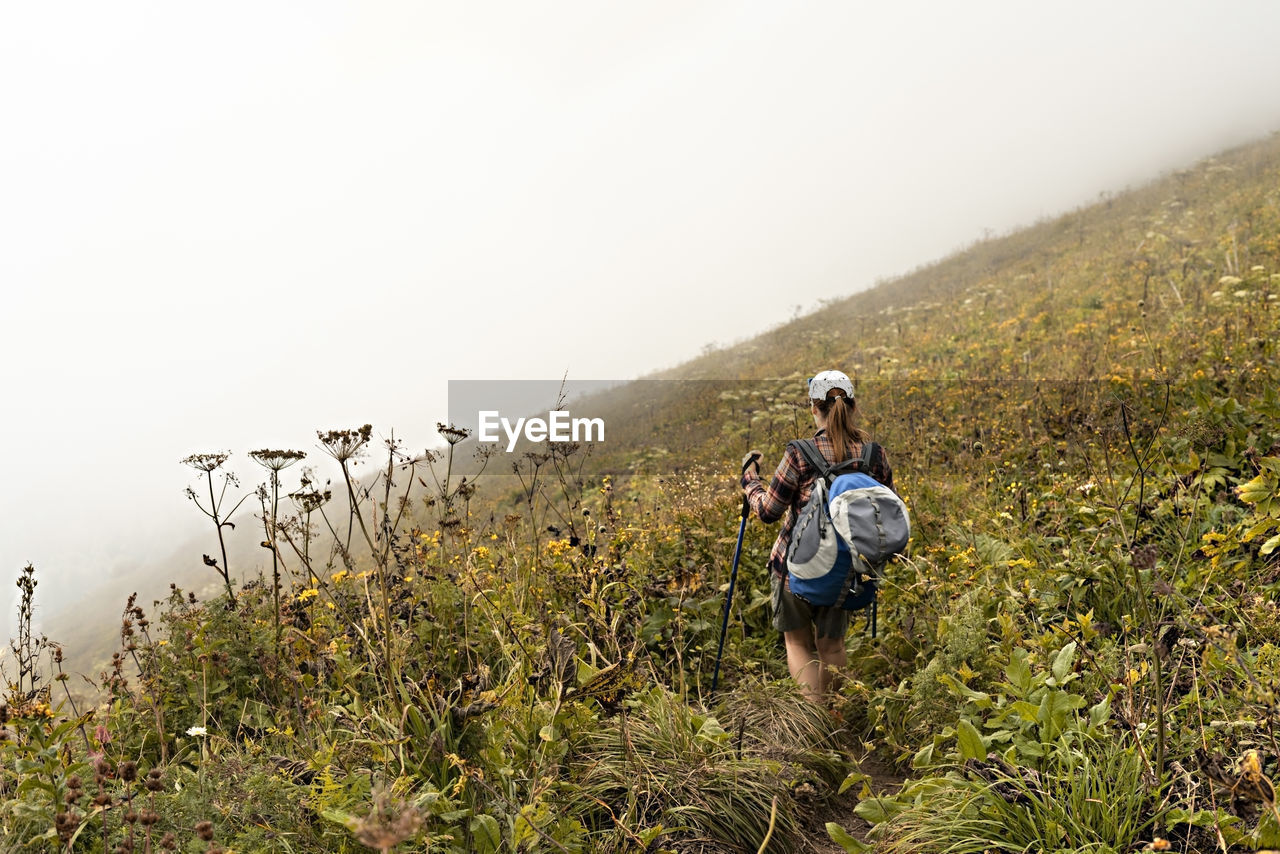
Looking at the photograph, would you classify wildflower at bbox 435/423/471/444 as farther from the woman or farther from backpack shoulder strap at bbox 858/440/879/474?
backpack shoulder strap at bbox 858/440/879/474

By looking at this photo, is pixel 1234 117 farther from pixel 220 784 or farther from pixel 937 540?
pixel 220 784

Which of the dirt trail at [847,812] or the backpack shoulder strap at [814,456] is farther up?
the backpack shoulder strap at [814,456]

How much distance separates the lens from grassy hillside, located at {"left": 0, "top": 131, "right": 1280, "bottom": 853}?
237cm

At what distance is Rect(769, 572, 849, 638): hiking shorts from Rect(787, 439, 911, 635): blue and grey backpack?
10 centimetres

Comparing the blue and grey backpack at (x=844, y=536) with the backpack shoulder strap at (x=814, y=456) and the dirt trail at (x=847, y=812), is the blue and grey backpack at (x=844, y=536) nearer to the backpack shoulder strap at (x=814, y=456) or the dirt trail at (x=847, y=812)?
the backpack shoulder strap at (x=814, y=456)

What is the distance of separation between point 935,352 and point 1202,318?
5225 mm

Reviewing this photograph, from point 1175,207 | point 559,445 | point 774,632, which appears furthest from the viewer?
point 1175,207

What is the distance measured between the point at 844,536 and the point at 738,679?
5.04 feet

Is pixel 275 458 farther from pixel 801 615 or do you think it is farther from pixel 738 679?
pixel 738 679

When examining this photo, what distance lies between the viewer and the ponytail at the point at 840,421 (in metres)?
4.37

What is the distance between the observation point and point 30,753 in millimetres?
2682

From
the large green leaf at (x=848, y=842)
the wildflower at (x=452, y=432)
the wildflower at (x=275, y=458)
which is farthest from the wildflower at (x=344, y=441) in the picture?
the large green leaf at (x=848, y=842)

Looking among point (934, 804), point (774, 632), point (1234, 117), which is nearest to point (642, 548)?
point (774, 632)

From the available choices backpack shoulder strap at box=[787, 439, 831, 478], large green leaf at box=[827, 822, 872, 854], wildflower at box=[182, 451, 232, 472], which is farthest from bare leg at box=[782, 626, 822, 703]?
wildflower at box=[182, 451, 232, 472]
